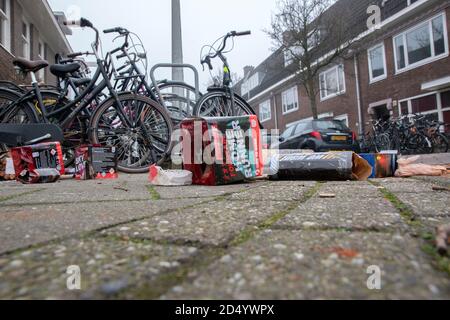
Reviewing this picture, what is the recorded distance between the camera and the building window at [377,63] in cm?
1281

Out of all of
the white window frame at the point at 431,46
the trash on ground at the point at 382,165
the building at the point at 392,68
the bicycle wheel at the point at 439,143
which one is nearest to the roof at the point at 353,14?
the building at the point at 392,68

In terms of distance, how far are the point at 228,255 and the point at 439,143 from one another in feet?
31.3

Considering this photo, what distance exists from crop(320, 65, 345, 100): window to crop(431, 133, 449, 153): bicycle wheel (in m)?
6.84

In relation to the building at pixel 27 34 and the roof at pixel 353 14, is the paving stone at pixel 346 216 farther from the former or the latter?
the roof at pixel 353 14

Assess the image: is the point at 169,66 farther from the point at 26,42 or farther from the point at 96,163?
the point at 26,42

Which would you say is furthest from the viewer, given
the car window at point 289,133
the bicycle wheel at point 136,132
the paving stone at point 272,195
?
the car window at point 289,133

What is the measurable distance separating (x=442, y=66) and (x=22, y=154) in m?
11.9

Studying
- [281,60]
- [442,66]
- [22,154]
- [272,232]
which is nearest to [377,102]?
[442,66]

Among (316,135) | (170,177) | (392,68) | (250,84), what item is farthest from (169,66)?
(250,84)

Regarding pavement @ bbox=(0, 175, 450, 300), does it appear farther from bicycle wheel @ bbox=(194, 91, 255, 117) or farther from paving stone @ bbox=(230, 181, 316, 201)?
bicycle wheel @ bbox=(194, 91, 255, 117)

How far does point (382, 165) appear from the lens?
112 inches

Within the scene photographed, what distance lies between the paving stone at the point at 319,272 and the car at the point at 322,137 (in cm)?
666
